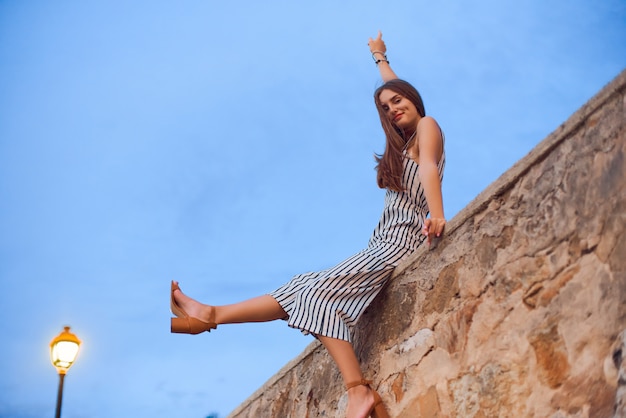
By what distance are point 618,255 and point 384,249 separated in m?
1.26

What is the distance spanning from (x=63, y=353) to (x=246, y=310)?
4706 millimetres

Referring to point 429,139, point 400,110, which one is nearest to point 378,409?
point 429,139

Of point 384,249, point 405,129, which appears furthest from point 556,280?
point 405,129

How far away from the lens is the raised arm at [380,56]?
3863 mm

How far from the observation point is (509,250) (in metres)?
2.41

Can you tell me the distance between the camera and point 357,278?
10.00 feet

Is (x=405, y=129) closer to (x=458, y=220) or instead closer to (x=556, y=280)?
A: (x=458, y=220)

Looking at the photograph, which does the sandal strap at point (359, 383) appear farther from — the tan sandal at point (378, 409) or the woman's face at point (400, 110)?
the woman's face at point (400, 110)

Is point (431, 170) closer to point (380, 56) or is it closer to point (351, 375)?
→ point (351, 375)

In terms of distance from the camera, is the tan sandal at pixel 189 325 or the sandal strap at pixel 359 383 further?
the tan sandal at pixel 189 325

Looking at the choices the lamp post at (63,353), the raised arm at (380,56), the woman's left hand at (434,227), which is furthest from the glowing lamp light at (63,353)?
the woman's left hand at (434,227)

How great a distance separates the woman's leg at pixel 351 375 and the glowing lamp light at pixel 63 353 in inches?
196

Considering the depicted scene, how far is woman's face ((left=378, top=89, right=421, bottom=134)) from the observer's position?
3.35 metres

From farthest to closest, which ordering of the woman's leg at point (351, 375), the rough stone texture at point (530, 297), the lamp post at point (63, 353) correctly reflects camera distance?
the lamp post at point (63, 353) → the woman's leg at point (351, 375) → the rough stone texture at point (530, 297)
